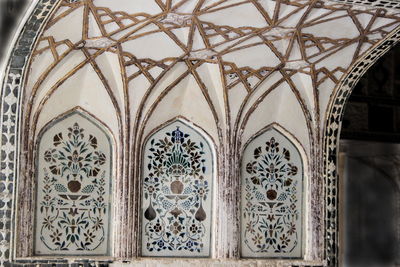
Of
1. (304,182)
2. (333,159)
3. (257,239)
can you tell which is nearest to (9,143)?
(257,239)

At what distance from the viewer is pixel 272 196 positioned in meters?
8.59

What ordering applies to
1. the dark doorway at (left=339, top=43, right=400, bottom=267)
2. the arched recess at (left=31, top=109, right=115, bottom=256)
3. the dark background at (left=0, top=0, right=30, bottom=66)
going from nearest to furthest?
the dark background at (left=0, top=0, right=30, bottom=66), the arched recess at (left=31, top=109, right=115, bottom=256), the dark doorway at (left=339, top=43, right=400, bottom=267)

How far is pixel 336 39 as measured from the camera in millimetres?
7840

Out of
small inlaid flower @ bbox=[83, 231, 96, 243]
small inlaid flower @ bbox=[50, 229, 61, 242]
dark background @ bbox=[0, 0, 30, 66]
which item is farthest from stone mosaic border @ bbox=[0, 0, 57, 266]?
small inlaid flower @ bbox=[83, 231, 96, 243]

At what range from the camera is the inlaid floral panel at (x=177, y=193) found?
320 inches

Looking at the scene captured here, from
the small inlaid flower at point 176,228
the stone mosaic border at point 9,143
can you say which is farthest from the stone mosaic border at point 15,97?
the small inlaid flower at point 176,228

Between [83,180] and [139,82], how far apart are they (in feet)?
3.64

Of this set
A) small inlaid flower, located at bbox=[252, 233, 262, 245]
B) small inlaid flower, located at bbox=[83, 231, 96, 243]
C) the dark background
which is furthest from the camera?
small inlaid flower, located at bbox=[252, 233, 262, 245]

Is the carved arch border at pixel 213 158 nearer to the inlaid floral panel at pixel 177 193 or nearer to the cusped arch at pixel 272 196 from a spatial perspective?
the inlaid floral panel at pixel 177 193

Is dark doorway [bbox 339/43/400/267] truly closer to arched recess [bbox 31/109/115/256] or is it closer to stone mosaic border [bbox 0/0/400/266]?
stone mosaic border [bbox 0/0/400/266]

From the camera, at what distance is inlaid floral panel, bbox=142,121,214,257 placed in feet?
26.6

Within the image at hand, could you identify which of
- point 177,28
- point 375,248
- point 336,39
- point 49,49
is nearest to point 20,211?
point 49,49

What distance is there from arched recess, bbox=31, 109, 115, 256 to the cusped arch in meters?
1.50

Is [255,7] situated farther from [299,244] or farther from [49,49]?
[299,244]
